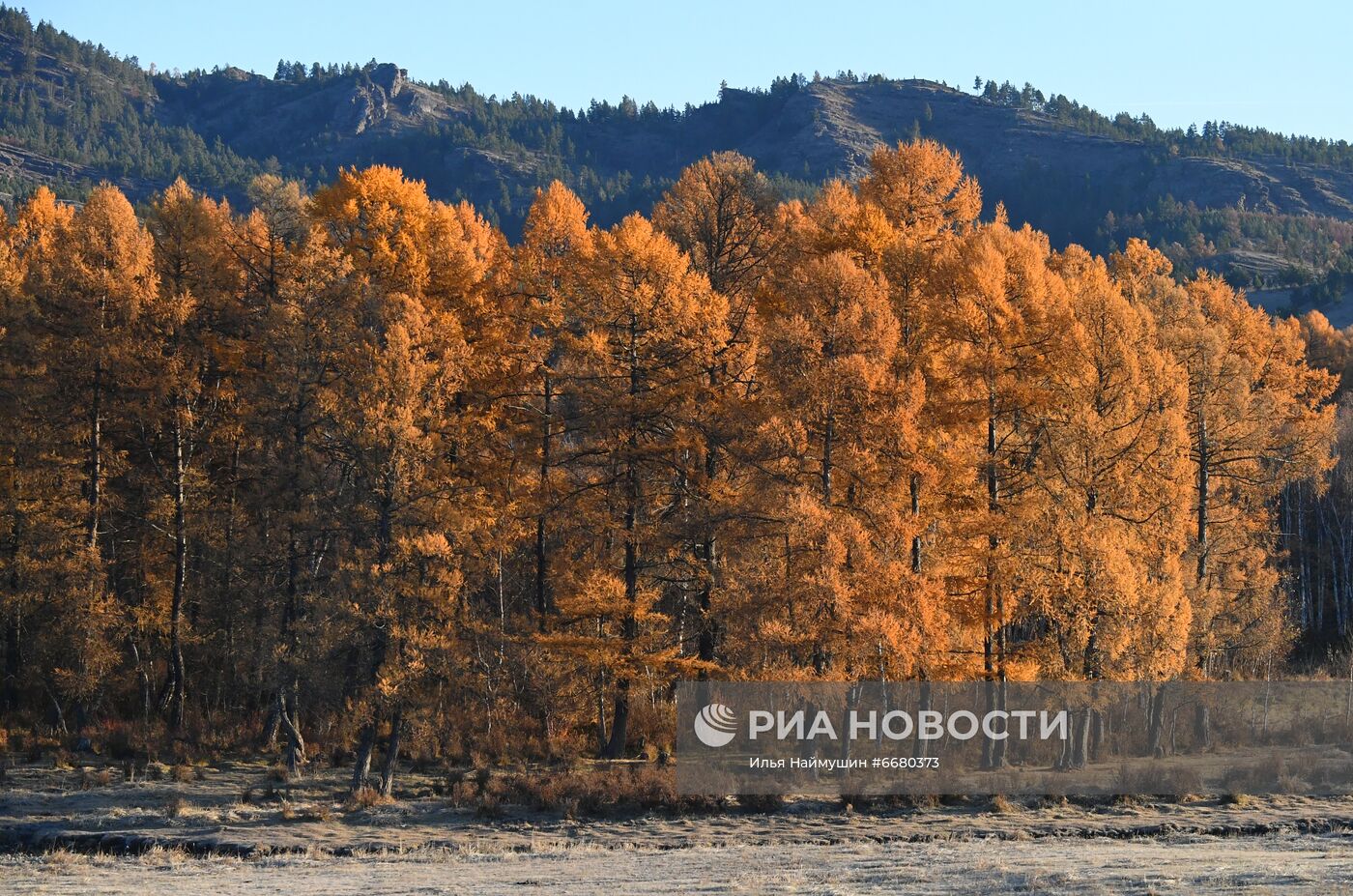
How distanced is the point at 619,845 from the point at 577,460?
1165 cm

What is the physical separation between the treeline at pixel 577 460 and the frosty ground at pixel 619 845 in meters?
3.06

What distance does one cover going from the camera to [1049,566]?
3109cm

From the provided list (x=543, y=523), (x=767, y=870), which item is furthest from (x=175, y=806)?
(x=767, y=870)

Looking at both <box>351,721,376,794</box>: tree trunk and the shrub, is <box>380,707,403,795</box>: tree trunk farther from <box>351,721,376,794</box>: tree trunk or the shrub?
the shrub

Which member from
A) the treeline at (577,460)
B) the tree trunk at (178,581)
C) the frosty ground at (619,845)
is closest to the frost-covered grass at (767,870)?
the frosty ground at (619,845)

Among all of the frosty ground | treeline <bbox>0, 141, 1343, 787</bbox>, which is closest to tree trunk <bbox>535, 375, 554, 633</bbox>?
treeline <bbox>0, 141, 1343, 787</bbox>

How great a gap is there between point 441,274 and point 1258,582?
2857 centimetres

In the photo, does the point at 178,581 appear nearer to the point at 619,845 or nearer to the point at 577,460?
the point at 577,460

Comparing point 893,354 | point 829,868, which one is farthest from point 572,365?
point 829,868

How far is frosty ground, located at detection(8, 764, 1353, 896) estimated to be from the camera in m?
21.2

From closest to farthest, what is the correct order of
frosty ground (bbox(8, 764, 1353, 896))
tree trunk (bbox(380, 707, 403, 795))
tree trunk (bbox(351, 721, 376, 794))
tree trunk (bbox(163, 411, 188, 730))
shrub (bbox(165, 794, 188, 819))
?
frosty ground (bbox(8, 764, 1353, 896)), shrub (bbox(165, 794, 188, 819)), tree trunk (bbox(380, 707, 403, 795)), tree trunk (bbox(351, 721, 376, 794)), tree trunk (bbox(163, 411, 188, 730))

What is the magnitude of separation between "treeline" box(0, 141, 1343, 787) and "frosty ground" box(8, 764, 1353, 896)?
120 inches

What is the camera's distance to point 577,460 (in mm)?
35094

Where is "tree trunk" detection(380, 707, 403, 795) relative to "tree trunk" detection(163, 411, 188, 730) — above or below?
below
